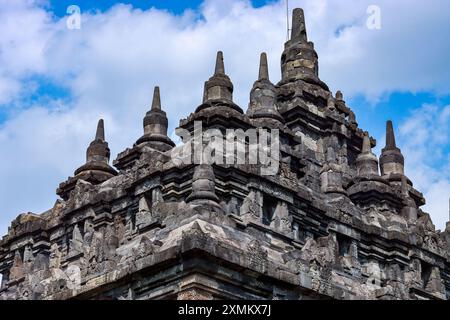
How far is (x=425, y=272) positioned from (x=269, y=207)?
6930mm

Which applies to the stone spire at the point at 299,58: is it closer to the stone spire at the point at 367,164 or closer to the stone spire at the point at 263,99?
the stone spire at the point at 263,99

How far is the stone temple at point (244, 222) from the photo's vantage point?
75.7ft

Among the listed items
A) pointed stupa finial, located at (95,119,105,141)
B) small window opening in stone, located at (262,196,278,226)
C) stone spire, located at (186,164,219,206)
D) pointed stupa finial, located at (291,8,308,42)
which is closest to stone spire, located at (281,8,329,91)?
pointed stupa finial, located at (291,8,308,42)

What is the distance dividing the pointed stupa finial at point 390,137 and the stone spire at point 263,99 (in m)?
6.07

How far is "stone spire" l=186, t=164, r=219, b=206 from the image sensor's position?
24844 mm

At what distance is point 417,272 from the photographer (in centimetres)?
3259

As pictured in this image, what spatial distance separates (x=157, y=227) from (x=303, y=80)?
15.2 metres

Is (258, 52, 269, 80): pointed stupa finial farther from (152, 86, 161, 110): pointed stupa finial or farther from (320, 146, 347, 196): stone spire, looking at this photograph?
(320, 146, 347, 196): stone spire

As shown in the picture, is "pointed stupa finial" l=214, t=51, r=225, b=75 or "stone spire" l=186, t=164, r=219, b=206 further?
"pointed stupa finial" l=214, t=51, r=225, b=75

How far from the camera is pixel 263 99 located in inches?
1383

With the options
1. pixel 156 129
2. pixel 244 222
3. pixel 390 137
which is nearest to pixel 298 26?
pixel 390 137

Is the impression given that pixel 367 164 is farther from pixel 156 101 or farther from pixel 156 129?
pixel 156 101

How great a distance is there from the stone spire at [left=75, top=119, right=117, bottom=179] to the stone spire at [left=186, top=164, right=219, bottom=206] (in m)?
10.9

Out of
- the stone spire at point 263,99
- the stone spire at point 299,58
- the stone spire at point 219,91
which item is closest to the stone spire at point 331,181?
the stone spire at point 263,99
